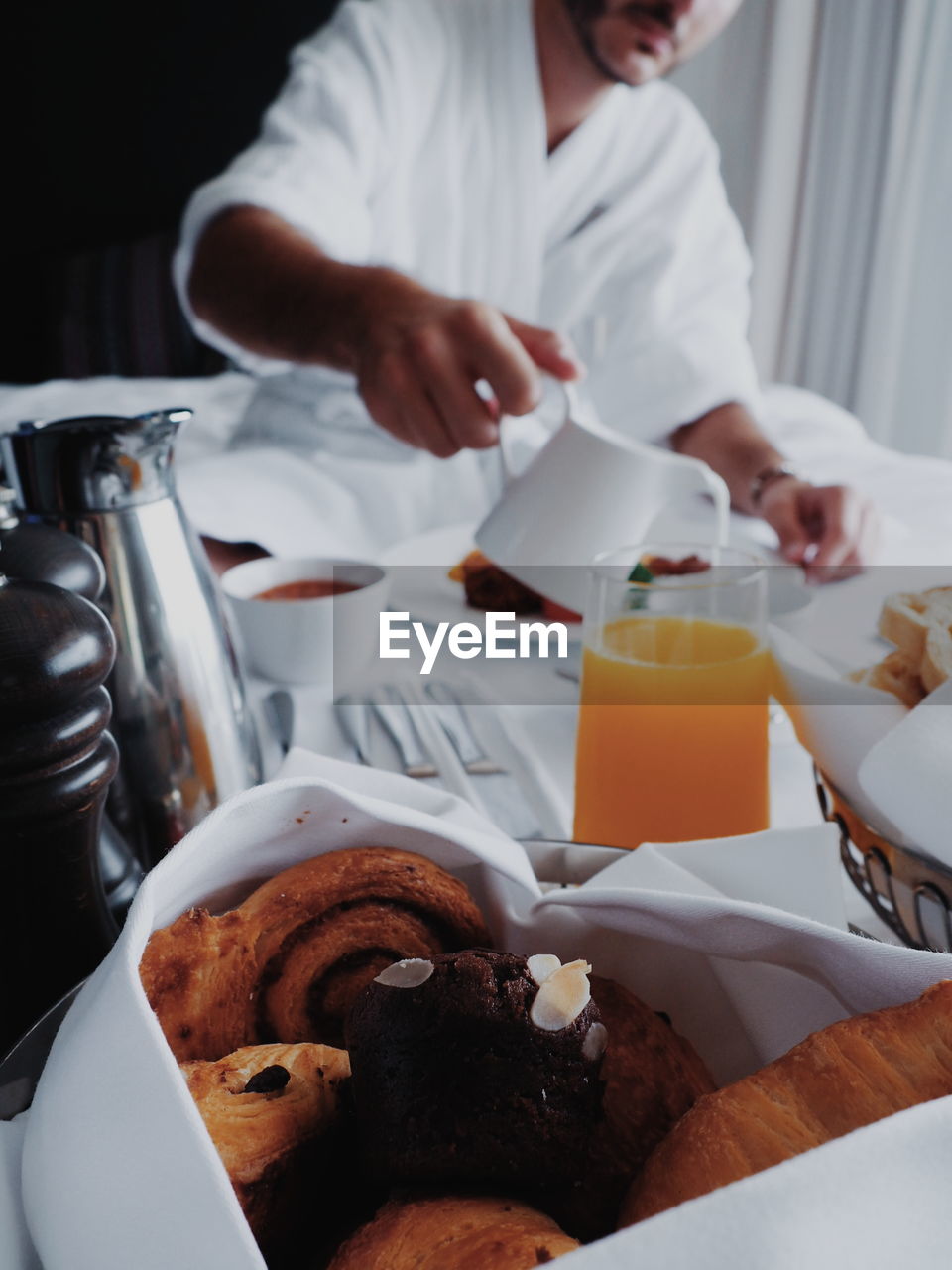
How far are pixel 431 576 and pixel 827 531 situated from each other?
377 mm

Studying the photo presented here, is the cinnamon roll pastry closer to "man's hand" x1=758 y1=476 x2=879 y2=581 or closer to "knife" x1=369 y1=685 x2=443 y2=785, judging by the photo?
"knife" x1=369 y1=685 x2=443 y2=785

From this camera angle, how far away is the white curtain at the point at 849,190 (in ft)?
7.52

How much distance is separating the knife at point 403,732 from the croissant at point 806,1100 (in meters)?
0.37

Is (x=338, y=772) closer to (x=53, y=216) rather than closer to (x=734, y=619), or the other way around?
(x=734, y=619)

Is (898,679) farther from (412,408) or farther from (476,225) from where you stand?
(476,225)

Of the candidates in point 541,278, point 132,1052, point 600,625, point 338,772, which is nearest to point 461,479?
point 541,278

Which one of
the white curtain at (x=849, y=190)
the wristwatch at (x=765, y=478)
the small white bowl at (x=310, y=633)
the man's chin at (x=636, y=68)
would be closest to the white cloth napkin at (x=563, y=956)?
the small white bowl at (x=310, y=633)

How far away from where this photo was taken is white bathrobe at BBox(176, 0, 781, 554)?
1.32 meters

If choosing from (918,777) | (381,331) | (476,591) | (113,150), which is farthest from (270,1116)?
(113,150)

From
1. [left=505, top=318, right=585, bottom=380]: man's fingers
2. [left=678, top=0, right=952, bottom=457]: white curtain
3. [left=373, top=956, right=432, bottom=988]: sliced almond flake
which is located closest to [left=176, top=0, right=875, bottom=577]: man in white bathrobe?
[left=505, top=318, right=585, bottom=380]: man's fingers

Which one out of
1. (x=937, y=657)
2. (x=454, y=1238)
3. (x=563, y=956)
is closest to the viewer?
(x=454, y=1238)

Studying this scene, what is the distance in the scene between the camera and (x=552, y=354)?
792mm

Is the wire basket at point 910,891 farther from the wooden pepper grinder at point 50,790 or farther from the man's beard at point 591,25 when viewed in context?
the man's beard at point 591,25

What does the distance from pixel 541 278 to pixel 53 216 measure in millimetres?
1466
